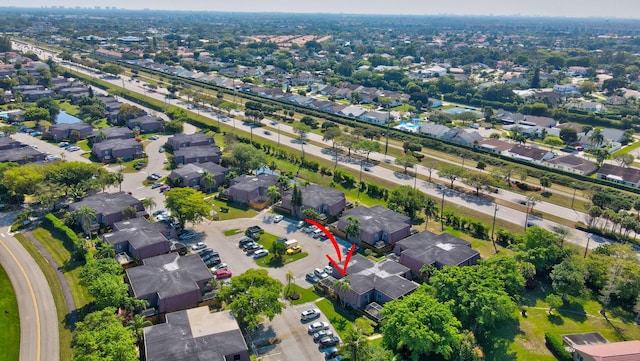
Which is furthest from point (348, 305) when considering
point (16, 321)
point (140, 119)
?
point (140, 119)

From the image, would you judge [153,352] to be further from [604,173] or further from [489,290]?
[604,173]

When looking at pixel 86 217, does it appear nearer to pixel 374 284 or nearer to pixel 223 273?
pixel 223 273

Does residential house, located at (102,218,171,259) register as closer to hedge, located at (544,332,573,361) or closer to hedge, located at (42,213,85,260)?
hedge, located at (42,213,85,260)

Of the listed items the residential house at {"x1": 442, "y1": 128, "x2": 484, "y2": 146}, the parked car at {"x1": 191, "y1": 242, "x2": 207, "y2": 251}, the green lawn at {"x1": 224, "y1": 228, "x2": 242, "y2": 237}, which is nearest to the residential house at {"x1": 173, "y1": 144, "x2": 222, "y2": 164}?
the green lawn at {"x1": 224, "y1": 228, "x2": 242, "y2": 237}

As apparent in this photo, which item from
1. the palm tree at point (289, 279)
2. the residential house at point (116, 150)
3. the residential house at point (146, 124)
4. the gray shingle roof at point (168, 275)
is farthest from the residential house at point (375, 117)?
the gray shingle roof at point (168, 275)

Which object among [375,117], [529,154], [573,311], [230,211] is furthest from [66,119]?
[573,311]

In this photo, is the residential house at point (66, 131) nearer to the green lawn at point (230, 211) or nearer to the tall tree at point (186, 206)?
the green lawn at point (230, 211)
